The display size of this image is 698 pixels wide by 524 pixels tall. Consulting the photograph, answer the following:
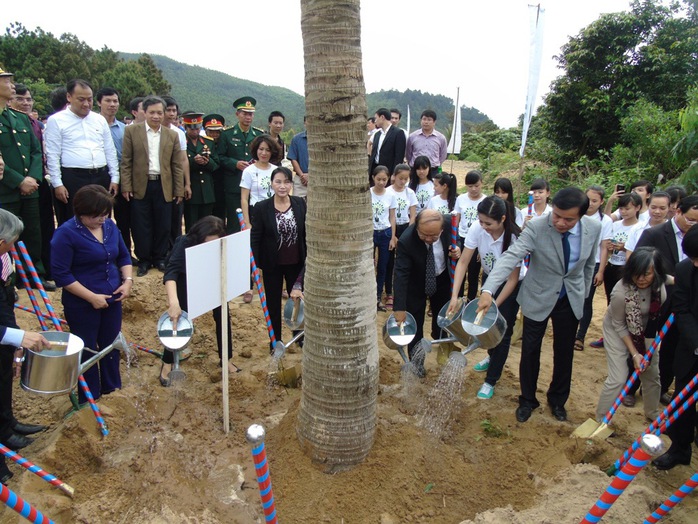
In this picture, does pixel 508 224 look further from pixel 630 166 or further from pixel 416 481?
pixel 630 166

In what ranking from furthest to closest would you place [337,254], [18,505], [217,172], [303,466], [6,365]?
[217,172] → [6,365] → [303,466] → [337,254] → [18,505]

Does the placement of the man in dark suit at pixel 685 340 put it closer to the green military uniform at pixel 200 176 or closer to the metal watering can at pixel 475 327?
the metal watering can at pixel 475 327

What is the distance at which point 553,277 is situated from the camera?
383 cm

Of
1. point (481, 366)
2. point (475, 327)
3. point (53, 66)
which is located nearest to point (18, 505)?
point (475, 327)

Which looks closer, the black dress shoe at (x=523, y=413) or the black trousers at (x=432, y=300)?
the black dress shoe at (x=523, y=413)

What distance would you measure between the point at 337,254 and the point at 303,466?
4.72 feet

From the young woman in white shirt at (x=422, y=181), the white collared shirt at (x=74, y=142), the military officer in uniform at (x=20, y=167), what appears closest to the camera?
the military officer in uniform at (x=20, y=167)

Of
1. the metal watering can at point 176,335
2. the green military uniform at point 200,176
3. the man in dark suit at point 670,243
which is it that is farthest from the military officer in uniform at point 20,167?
the man in dark suit at point 670,243

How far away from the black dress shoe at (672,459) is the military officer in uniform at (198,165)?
6103mm

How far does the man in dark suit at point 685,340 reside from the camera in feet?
10.8

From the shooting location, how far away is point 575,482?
121 inches

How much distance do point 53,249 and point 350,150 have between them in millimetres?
2332

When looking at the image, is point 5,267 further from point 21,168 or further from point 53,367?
point 21,168

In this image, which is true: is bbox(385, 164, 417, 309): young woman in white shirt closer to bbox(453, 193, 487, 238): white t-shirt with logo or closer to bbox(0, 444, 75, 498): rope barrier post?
bbox(453, 193, 487, 238): white t-shirt with logo
